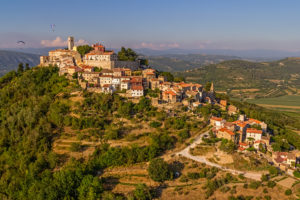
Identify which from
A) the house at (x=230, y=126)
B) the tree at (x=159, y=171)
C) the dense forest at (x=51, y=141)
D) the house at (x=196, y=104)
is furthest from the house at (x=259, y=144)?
the tree at (x=159, y=171)

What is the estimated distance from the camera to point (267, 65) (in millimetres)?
196500

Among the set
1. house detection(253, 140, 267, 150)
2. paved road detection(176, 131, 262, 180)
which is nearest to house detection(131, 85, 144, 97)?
paved road detection(176, 131, 262, 180)

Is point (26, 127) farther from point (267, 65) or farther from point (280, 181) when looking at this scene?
point (267, 65)

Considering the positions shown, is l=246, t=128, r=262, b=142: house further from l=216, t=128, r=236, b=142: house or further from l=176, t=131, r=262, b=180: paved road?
l=176, t=131, r=262, b=180: paved road

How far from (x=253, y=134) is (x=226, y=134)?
4720 mm

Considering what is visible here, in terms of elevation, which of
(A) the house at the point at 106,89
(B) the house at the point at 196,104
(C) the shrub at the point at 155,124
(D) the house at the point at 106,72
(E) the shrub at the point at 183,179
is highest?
(D) the house at the point at 106,72

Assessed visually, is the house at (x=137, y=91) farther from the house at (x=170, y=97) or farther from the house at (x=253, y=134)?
the house at (x=253, y=134)

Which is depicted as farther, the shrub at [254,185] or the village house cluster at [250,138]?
the village house cluster at [250,138]

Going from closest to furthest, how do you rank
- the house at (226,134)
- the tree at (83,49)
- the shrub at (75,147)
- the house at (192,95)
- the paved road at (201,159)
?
the paved road at (201,159) < the shrub at (75,147) < the house at (226,134) < the house at (192,95) < the tree at (83,49)

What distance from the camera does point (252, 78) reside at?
511 feet

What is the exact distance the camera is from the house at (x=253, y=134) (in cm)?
3975

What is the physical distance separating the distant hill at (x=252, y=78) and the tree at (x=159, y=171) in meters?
92.9

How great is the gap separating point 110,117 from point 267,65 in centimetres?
18715

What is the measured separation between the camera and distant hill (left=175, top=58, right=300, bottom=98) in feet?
425
